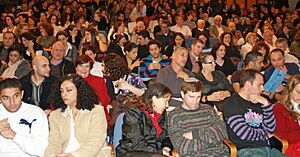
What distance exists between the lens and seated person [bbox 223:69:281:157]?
4.12m

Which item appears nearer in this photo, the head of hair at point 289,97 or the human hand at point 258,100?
the human hand at point 258,100

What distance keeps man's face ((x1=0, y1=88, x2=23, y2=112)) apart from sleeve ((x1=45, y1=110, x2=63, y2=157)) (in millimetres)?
293

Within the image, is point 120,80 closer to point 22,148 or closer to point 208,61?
point 208,61

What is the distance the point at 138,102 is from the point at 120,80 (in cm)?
105

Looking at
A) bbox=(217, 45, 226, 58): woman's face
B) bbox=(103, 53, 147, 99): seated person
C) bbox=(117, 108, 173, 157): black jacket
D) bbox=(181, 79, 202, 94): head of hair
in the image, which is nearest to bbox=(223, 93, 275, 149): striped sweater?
bbox=(181, 79, 202, 94): head of hair

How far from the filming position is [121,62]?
16.9 ft

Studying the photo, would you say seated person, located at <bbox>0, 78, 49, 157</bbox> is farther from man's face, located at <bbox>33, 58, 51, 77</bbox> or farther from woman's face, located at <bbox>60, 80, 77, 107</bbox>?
man's face, located at <bbox>33, 58, 51, 77</bbox>

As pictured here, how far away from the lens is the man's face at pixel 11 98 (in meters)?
3.77

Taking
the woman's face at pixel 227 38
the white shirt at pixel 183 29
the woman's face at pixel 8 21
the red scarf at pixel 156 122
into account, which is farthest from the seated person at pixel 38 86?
the white shirt at pixel 183 29

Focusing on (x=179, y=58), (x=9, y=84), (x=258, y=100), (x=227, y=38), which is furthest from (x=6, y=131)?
(x=227, y=38)

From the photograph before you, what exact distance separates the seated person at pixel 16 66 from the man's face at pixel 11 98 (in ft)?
8.46

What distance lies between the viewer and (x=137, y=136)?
152 inches

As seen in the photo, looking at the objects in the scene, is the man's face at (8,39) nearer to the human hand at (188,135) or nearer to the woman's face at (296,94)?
the human hand at (188,135)

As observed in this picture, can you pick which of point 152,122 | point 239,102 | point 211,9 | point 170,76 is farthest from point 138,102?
point 211,9
